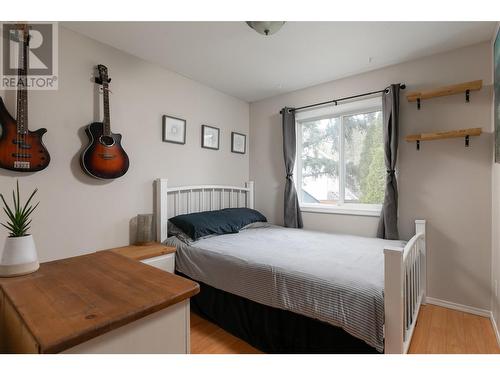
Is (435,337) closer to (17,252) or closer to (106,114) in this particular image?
(17,252)

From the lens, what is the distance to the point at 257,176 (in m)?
3.65

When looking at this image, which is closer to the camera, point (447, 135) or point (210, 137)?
point (447, 135)

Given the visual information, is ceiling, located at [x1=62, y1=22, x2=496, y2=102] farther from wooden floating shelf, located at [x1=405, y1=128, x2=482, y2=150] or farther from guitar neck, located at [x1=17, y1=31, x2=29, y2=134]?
wooden floating shelf, located at [x1=405, y1=128, x2=482, y2=150]

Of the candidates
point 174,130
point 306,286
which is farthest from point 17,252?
point 174,130

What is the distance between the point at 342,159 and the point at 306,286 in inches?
74.2

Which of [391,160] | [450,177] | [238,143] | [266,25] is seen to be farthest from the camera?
[238,143]

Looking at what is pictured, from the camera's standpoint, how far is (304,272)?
156 cm

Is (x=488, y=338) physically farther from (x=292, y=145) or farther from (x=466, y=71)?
(x=292, y=145)

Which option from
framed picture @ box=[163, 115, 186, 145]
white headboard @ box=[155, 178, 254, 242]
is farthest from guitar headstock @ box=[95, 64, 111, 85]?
white headboard @ box=[155, 178, 254, 242]

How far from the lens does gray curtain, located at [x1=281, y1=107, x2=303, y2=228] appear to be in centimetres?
316

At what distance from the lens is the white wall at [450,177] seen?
2119mm

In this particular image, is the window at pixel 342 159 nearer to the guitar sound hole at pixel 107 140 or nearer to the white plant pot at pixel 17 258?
the guitar sound hole at pixel 107 140

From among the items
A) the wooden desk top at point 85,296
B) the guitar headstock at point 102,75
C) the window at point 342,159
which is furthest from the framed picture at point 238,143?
the wooden desk top at point 85,296
